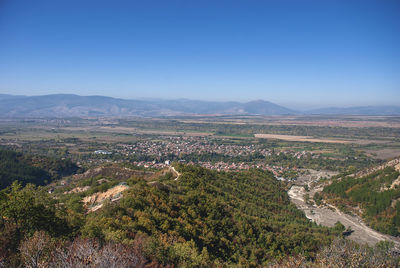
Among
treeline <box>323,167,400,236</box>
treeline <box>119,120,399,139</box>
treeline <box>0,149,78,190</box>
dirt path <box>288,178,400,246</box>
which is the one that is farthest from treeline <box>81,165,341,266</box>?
treeline <box>119,120,399,139</box>

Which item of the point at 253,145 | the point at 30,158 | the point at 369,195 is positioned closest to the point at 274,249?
the point at 369,195

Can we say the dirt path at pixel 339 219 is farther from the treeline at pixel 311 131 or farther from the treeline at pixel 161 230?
the treeline at pixel 311 131

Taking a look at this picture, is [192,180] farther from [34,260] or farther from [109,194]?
[34,260]

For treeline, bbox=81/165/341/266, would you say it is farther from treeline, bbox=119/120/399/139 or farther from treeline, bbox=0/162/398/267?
treeline, bbox=119/120/399/139

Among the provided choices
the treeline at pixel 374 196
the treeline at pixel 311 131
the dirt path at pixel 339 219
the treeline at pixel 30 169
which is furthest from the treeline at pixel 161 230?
the treeline at pixel 311 131

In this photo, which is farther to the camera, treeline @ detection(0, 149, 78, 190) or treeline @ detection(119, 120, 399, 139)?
treeline @ detection(119, 120, 399, 139)
